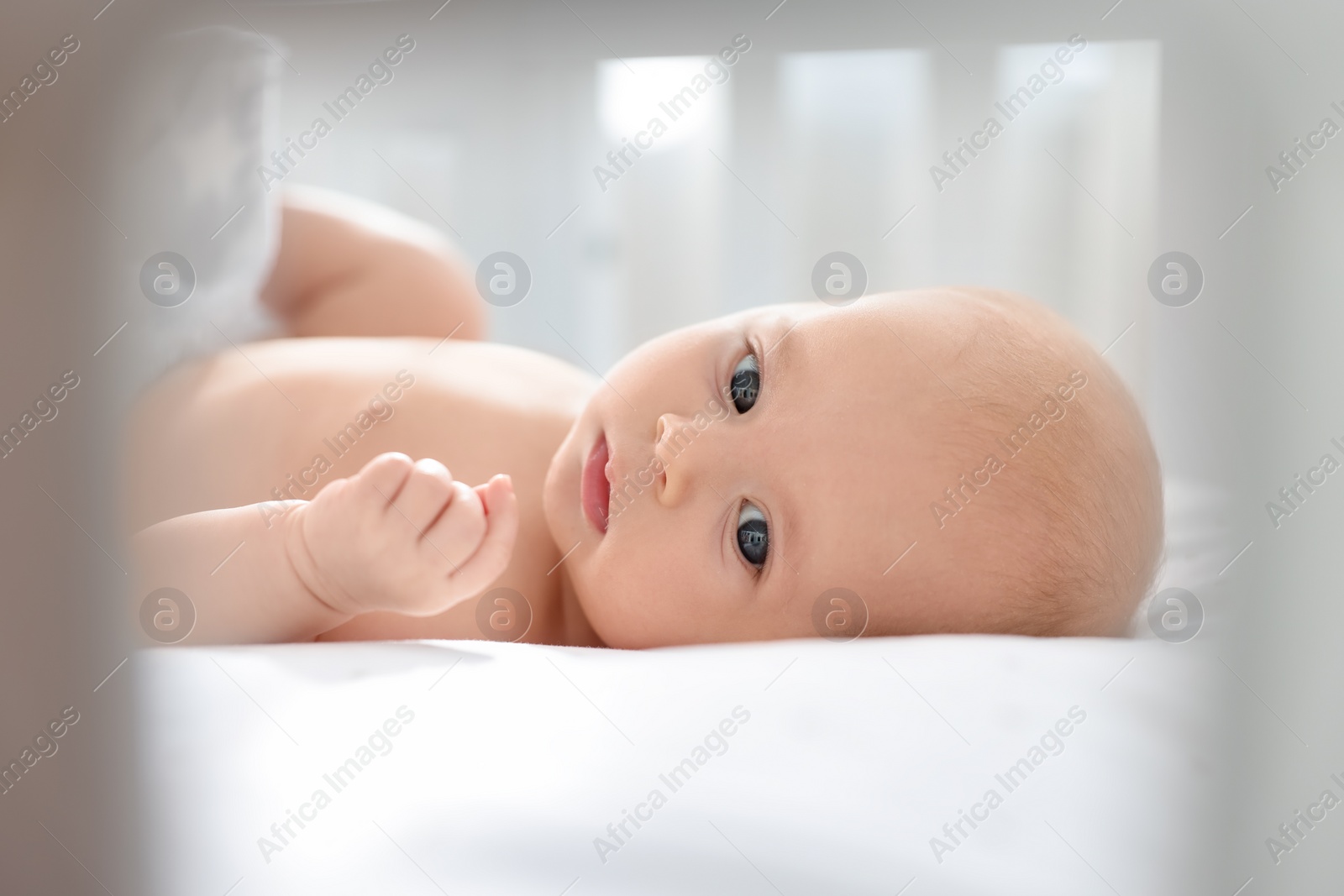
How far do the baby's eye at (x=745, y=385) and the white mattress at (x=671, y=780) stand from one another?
0.26 m

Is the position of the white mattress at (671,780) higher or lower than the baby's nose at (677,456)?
lower

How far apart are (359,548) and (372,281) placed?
602 mm

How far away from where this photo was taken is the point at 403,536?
2.19 ft

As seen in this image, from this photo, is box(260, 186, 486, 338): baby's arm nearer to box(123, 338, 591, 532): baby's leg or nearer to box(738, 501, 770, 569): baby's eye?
box(123, 338, 591, 532): baby's leg

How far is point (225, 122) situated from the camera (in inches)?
34.4

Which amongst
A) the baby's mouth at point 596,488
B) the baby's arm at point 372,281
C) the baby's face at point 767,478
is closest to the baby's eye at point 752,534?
the baby's face at point 767,478

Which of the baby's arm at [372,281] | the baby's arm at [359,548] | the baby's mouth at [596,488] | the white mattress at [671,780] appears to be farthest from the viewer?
the baby's arm at [372,281]

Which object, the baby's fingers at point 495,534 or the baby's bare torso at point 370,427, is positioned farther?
the baby's bare torso at point 370,427

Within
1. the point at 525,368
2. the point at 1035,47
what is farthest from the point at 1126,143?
the point at 525,368

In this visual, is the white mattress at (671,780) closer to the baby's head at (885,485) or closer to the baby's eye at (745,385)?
the baby's head at (885,485)

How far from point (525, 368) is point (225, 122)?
1.25 ft

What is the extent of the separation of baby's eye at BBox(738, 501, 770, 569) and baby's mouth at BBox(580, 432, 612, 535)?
12 cm

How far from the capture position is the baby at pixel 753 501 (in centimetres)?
68

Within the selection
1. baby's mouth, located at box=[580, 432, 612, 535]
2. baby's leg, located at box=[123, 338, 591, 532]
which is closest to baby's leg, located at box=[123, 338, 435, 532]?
baby's leg, located at box=[123, 338, 591, 532]
